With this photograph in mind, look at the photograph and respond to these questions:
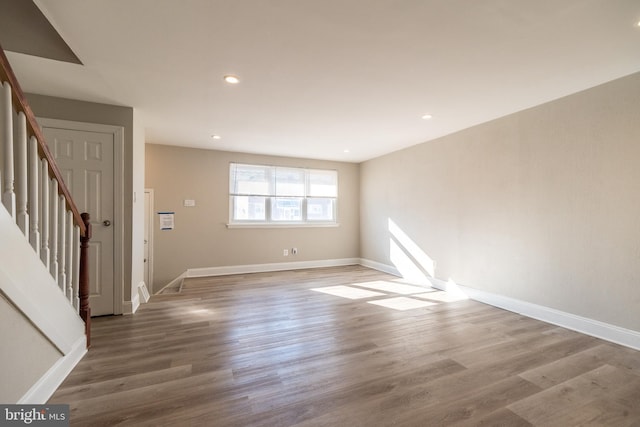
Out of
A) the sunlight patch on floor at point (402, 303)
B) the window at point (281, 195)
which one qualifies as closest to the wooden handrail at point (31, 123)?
the window at point (281, 195)

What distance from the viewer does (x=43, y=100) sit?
271cm

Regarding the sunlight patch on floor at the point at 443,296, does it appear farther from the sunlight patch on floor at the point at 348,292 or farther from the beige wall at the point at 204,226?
the beige wall at the point at 204,226

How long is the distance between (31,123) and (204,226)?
11.1ft

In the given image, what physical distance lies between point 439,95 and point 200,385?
3.24 metres

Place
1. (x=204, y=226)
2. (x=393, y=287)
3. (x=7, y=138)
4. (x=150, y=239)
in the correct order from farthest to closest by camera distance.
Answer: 1. (x=204, y=226)
2. (x=150, y=239)
3. (x=393, y=287)
4. (x=7, y=138)

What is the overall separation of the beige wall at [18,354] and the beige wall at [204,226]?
3132 mm

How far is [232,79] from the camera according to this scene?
2.41 meters

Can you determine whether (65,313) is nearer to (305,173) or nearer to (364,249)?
(305,173)

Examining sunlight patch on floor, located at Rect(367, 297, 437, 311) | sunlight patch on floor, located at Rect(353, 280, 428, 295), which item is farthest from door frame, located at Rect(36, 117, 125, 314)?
sunlight patch on floor, located at Rect(353, 280, 428, 295)

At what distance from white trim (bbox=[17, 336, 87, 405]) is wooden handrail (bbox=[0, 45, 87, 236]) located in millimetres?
924

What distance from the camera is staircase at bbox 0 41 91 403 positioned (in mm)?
1327

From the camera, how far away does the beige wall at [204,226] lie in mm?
4566

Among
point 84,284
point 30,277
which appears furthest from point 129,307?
point 30,277

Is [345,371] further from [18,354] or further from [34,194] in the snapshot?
[34,194]
